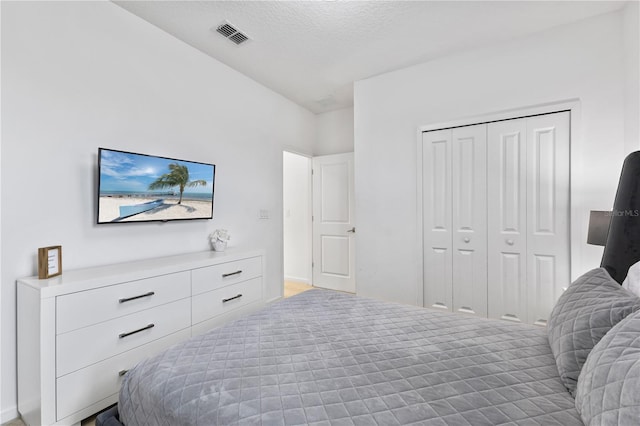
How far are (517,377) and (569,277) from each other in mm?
2175

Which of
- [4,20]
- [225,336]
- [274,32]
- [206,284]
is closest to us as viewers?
[225,336]

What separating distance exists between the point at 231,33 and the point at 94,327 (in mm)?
2571

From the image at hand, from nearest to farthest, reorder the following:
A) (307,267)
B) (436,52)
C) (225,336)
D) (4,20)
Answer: (225,336), (4,20), (436,52), (307,267)

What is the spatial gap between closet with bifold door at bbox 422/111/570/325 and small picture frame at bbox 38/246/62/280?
318 cm

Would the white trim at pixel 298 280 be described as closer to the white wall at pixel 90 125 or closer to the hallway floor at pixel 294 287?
the hallway floor at pixel 294 287

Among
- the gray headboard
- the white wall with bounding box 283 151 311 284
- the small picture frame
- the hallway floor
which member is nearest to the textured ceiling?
the gray headboard

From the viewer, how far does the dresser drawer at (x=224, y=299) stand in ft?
7.88

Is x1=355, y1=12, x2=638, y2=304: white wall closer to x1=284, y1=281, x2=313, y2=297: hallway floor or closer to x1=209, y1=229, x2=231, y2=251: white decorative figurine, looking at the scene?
x1=284, y1=281, x2=313, y2=297: hallway floor

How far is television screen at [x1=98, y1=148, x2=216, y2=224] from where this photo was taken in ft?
7.17

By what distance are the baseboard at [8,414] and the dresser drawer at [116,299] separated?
0.70m

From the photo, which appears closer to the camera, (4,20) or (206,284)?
(4,20)

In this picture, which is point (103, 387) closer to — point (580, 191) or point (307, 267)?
point (307, 267)

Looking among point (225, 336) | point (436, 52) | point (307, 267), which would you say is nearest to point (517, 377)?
point (225, 336)

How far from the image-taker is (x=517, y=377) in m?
1.06
